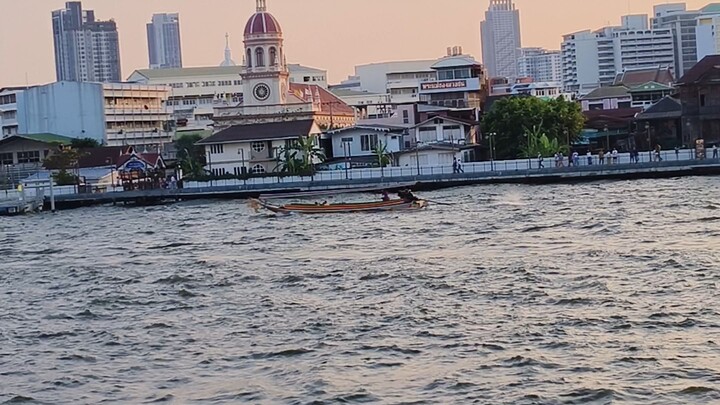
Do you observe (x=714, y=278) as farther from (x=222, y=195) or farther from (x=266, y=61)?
(x=266, y=61)

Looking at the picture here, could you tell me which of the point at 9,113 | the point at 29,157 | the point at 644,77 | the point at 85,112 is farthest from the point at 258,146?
the point at 644,77

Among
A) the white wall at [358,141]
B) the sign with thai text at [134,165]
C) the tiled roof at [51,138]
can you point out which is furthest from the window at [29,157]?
the white wall at [358,141]

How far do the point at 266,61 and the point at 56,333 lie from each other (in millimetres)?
67007

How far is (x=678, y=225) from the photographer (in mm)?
33094

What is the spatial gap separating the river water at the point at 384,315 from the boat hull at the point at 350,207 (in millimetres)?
7070

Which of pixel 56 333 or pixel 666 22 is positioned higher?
pixel 666 22

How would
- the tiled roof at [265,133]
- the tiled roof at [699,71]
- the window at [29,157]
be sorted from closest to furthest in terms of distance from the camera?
the tiled roof at [699,71] < the tiled roof at [265,133] < the window at [29,157]

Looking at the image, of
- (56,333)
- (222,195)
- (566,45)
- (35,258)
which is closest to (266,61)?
(222,195)

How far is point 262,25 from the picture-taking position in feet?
288

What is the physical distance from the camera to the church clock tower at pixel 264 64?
87250 mm

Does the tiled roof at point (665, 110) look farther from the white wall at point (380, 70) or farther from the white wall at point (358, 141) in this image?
the white wall at point (380, 70)

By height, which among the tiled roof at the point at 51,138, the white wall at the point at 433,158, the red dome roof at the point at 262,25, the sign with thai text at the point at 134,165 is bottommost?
the white wall at the point at 433,158

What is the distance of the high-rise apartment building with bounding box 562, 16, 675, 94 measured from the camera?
173750 mm

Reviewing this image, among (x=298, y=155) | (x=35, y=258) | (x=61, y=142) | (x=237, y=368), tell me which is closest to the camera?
(x=237, y=368)
